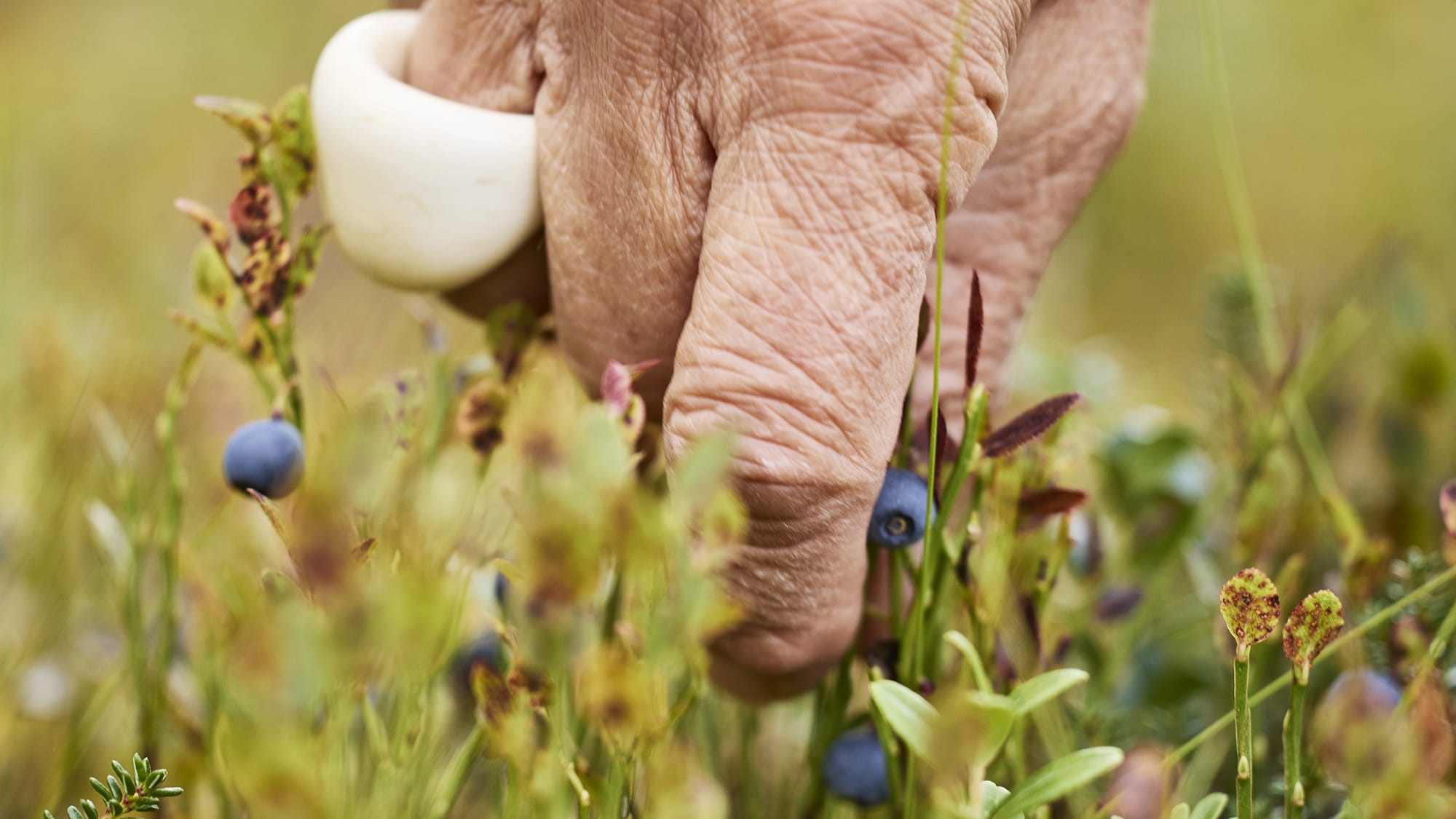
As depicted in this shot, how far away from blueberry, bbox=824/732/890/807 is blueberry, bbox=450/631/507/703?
0.22 meters

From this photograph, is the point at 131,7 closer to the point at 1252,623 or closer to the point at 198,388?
the point at 198,388

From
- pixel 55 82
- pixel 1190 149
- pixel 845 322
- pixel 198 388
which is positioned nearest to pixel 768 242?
pixel 845 322

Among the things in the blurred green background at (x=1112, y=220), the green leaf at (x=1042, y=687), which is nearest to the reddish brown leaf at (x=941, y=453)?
the green leaf at (x=1042, y=687)

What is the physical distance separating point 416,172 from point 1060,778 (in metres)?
0.41

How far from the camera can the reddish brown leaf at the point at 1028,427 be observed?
1.64 ft

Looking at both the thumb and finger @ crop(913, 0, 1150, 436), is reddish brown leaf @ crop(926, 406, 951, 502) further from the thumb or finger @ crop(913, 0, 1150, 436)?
the thumb

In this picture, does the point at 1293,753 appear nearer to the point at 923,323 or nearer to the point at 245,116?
the point at 923,323

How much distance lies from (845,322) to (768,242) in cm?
5

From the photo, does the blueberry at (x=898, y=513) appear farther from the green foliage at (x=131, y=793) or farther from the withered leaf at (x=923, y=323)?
A: the green foliage at (x=131, y=793)

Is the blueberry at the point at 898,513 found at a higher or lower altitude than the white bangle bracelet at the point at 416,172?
lower

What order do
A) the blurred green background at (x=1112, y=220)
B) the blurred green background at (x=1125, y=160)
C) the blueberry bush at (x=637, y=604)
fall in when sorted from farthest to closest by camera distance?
the blurred green background at (x=1125, y=160) < the blurred green background at (x=1112, y=220) < the blueberry bush at (x=637, y=604)

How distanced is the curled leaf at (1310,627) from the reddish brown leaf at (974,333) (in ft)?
0.49

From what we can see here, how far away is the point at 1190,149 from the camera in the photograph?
235 centimetres

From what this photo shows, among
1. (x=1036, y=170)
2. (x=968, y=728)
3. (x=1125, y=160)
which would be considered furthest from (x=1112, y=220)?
(x=968, y=728)
